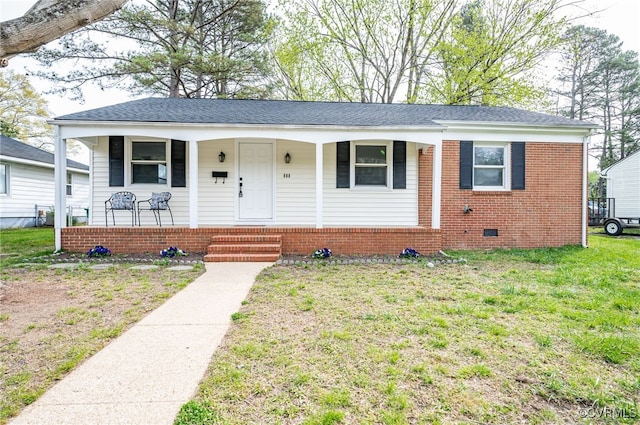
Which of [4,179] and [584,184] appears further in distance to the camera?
[4,179]

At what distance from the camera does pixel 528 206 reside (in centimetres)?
814

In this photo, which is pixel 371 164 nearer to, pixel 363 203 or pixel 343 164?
pixel 343 164

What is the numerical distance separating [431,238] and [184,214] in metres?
6.16

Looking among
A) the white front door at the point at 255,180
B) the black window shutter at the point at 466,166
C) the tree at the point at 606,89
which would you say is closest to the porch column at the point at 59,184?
the white front door at the point at 255,180

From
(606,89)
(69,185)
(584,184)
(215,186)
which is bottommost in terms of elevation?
(215,186)

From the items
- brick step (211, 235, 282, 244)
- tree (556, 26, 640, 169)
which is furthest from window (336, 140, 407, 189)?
tree (556, 26, 640, 169)

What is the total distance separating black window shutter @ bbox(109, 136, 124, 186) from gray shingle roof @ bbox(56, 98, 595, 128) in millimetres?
717

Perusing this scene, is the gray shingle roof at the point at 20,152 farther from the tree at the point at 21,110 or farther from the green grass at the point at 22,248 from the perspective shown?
the tree at the point at 21,110

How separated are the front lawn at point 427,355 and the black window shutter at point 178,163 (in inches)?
184

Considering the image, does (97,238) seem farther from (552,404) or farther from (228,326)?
(552,404)

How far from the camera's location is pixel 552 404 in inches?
75.0

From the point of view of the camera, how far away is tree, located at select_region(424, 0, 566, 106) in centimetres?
1362

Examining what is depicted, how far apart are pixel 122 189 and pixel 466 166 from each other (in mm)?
8877

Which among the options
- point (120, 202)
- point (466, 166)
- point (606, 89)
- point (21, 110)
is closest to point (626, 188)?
point (606, 89)
